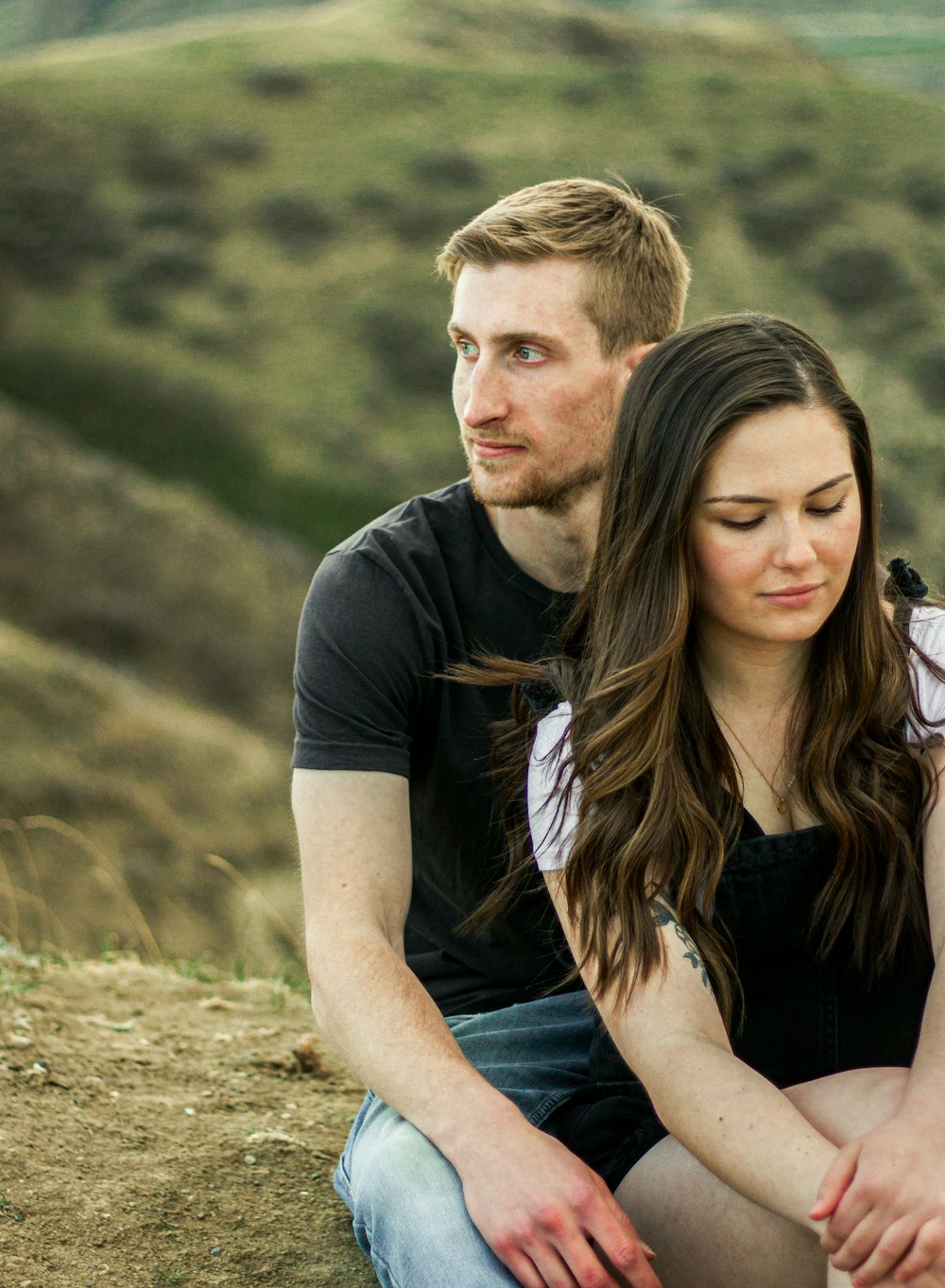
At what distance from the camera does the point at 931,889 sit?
2.32 metres

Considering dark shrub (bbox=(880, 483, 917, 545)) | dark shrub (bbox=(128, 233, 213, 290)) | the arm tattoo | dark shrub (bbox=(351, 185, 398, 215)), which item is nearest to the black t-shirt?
the arm tattoo

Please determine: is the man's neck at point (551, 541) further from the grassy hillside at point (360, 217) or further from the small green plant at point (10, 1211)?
the grassy hillside at point (360, 217)

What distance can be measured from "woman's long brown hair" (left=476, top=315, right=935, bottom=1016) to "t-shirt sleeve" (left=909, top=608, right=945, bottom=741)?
3 centimetres

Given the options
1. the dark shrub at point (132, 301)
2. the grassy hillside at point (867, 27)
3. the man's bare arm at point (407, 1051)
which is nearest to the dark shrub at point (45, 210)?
the dark shrub at point (132, 301)

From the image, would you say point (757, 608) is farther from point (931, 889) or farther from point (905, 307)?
point (905, 307)

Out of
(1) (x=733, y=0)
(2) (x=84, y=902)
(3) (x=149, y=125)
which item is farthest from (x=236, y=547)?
(1) (x=733, y=0)

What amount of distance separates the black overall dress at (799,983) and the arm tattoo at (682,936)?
4.3 inches

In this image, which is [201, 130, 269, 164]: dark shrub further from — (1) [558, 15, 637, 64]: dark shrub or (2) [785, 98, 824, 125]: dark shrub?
(2) [785, 98, 824, 125]: dark shrub

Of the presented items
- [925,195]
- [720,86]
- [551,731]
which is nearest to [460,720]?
[551,731]

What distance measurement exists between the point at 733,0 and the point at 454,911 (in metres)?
61.1

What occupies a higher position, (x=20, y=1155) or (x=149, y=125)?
(x=149, y=125)

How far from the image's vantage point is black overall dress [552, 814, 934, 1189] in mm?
2406

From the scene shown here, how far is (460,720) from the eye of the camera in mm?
2869

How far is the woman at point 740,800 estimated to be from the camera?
2199 mm
